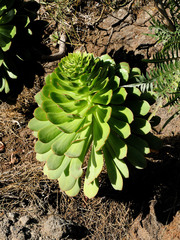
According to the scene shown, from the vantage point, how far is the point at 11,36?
153 centimetres

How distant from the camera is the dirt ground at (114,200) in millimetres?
1670

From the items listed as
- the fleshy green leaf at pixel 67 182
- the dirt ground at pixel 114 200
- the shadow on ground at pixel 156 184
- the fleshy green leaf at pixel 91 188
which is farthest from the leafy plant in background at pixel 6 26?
the shadow on ground at pixel 156 184

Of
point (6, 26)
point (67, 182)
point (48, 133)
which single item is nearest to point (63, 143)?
point (48, 133)

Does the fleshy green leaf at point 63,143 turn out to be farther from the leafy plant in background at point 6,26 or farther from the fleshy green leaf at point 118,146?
the leafy plant in background at point 6,26

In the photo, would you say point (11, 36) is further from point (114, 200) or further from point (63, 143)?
point (114, 200)

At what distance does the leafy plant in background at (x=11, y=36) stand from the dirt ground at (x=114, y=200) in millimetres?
168

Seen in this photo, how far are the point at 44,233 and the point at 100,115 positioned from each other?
900 mm

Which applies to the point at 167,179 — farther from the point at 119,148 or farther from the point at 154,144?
the point at 119,148

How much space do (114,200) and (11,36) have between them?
1.32 metres

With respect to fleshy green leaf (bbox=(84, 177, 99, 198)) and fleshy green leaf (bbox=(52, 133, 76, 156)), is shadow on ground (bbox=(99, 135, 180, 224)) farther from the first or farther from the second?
fleshy green leaf (bbox=(52, 133, 76, 156))

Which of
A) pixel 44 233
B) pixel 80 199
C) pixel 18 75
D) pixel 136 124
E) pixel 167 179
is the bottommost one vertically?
pixel 44 233

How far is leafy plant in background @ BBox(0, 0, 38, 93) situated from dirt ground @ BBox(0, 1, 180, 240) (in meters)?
0.17

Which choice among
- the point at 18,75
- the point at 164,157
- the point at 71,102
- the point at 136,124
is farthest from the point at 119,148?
the point at 18,75

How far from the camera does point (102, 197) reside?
180cm
